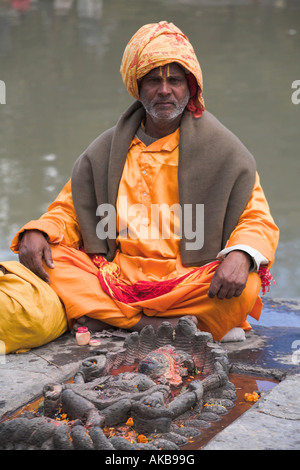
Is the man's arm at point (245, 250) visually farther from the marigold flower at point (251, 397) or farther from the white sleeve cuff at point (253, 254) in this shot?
the marigold flower at point (251, 397)

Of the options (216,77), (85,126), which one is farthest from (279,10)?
(85,126)

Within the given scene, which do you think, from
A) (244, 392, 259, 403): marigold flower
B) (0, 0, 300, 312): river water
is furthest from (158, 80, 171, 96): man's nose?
(0, 0, 300, 312): river water

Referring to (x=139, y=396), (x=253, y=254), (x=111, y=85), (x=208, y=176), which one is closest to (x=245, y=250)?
(x=253, y=254)

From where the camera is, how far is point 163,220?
3.42 meters

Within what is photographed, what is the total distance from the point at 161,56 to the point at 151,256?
92 cm

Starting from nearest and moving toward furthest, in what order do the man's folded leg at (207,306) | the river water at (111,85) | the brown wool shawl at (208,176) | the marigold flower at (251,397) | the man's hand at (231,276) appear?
the marigold flower at (251,397) < the man's hand at (231,276) < the man's folded leg at (207,306) < the brown wool shawl at (208,176) < the river water at (111,85)

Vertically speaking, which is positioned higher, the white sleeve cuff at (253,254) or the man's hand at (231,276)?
the white sleeve cuff at (253,254)

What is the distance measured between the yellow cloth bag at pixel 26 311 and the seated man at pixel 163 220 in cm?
9

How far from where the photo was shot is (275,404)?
99.5 inches

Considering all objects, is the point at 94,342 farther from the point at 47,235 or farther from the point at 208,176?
the point at 208,176

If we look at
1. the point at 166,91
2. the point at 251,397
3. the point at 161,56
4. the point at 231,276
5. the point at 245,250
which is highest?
the point at 161,56

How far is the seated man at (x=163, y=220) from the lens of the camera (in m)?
3.32

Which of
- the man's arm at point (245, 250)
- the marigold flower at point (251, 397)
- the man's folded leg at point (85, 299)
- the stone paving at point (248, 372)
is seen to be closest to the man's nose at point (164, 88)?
the man's arm at point (245, 250)
